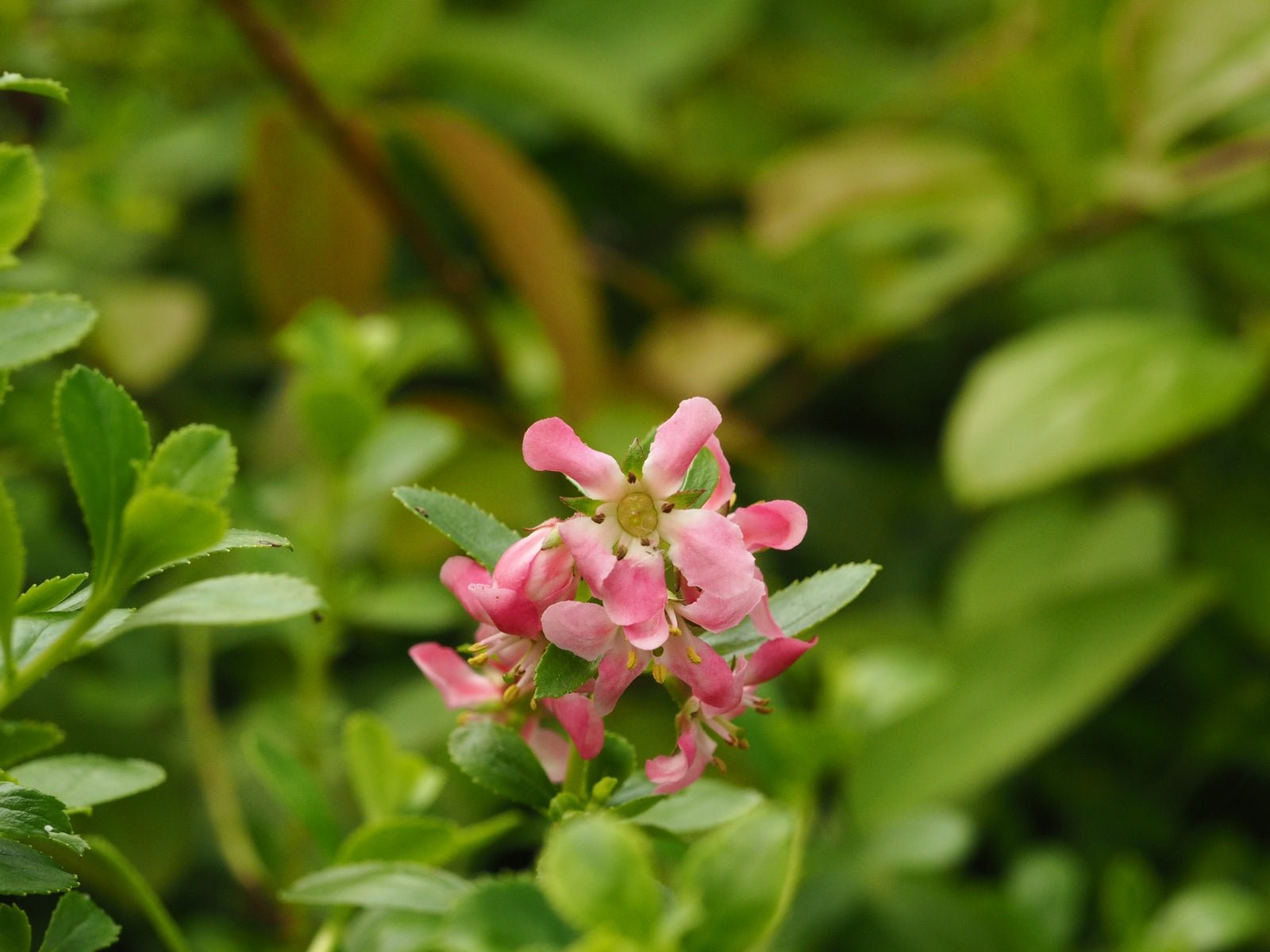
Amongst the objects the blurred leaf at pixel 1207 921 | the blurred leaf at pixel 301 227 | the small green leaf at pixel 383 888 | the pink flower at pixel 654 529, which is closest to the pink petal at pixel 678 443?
the pink flower at pixel 654 529

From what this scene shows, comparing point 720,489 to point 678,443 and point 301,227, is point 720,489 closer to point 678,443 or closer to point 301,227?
point 678,443

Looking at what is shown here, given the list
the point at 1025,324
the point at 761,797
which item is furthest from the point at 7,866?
the point at 1025,324

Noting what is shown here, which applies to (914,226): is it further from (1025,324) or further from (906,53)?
(906,53)

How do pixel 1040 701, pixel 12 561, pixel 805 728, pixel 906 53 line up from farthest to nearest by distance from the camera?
pixel 906 53
pixel 1040 701
pixel 805 728
pixel 12 561

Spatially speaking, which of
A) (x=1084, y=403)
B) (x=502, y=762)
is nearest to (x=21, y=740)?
(x=502, y=762)

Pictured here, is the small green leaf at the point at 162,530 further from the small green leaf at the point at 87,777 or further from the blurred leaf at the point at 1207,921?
the blurred leaf at the point at 1207,921
